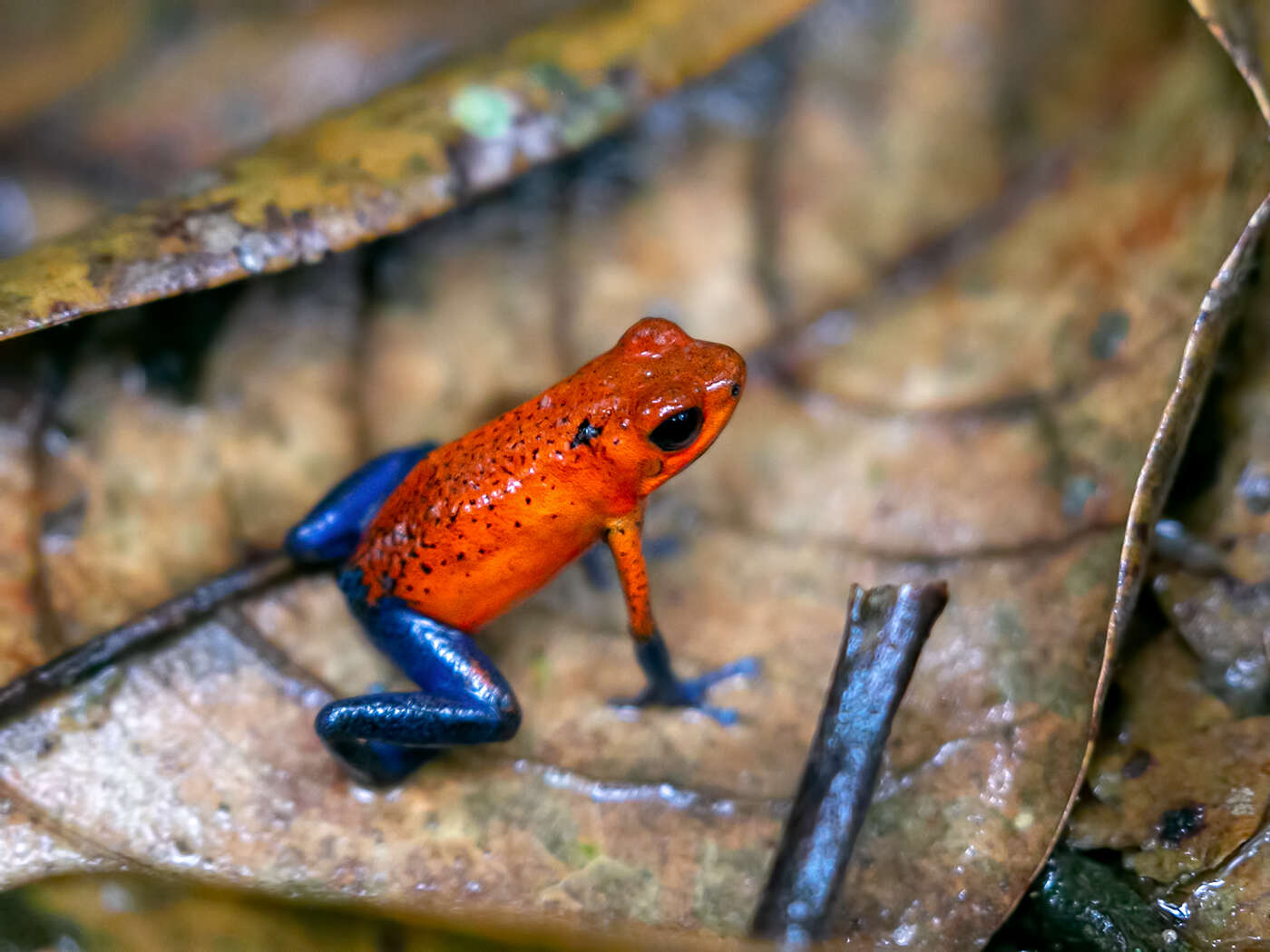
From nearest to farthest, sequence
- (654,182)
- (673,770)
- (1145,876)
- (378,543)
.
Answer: (1145,876), (673,770), (378,543), (654,182)

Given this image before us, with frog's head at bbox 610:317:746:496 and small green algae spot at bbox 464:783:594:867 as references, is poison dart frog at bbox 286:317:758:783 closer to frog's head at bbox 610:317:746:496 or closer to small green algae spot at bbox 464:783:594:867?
frog's head at bbox 610:317:746:496

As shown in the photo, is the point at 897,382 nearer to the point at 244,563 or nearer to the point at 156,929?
the point at 244,563

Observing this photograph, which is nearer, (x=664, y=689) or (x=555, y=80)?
(x=664, y=689)

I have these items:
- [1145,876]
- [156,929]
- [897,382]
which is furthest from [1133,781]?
[156,929]

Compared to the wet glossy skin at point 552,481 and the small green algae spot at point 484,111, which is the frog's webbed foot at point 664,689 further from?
the small green algae spot at point 484,111

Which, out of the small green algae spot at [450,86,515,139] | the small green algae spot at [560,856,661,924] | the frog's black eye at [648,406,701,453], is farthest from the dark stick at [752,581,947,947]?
the small green algae spot at [450,86,515,139]

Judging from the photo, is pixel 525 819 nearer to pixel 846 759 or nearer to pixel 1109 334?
pixel 846 759

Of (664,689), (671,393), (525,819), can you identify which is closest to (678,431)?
(671,393)
